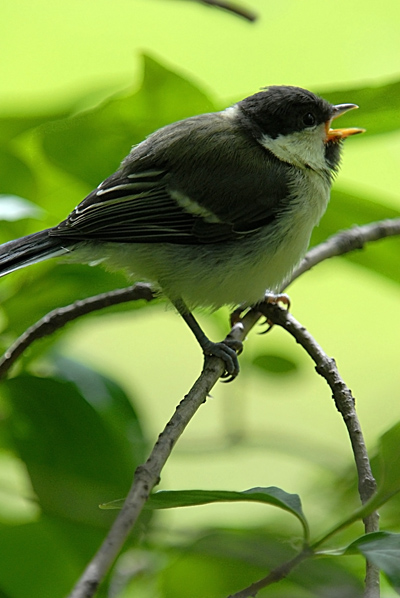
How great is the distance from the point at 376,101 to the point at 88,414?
0.83m

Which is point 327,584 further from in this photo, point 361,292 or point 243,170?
point 361,292

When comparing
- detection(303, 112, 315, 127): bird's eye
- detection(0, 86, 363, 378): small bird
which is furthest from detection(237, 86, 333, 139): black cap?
detection(0, 86, 363, 378): small bird

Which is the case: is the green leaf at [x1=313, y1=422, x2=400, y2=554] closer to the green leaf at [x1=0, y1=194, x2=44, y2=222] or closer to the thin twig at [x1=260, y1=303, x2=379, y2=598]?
the thin twig at [x1=260, y1=303, x2=379, y2=598]

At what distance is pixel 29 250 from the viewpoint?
4.62 ft

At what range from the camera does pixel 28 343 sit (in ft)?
4.19

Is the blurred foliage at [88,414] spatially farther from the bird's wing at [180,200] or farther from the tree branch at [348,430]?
the bird's wing at [180,200]

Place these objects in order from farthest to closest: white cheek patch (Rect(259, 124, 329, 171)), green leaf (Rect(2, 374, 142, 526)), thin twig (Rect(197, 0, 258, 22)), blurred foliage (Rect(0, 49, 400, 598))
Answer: white cheek patch (Rect(259, 124, 329, 171)) < thin twig (Rect(197, 0, 258, 22)) < green leaf (Rect(2, 374, 142, 526)) < blurred foliage (Rect(0, 49, 400, 598))

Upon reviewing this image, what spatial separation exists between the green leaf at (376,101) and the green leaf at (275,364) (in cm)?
59

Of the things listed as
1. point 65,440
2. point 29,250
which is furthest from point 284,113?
point 65,440

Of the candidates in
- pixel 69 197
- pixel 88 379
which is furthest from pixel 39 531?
pixel 69 197

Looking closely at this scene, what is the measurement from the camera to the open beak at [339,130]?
161 cm

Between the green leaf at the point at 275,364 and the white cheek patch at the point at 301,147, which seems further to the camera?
the white cheek patch at the point at 301,147

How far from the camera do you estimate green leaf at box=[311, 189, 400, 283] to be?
1.40 metres

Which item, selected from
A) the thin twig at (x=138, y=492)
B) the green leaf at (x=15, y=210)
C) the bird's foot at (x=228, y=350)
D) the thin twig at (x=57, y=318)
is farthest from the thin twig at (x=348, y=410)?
the green leaf at (x=15, y=210)
